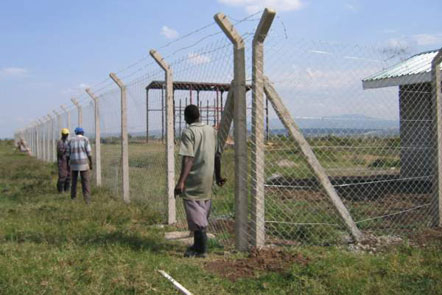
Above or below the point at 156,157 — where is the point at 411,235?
below

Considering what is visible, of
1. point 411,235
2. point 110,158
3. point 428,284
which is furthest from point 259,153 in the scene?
point 110,158

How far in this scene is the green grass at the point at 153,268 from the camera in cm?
383

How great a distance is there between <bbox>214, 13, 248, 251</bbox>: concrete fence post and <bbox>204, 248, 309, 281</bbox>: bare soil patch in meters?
0.30

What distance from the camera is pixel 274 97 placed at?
4641mm

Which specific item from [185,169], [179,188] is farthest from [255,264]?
[185,169]

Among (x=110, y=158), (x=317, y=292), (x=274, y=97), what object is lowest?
(x=317, y=292)

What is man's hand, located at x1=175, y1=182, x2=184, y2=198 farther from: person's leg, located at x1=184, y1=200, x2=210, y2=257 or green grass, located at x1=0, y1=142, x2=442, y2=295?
green grass, located at x1=0, y1=142, x2=442, y2=295

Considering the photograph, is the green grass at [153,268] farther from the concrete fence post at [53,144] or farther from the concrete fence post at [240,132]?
the concrete fence post at [53,144]

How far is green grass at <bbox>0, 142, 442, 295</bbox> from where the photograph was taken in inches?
151

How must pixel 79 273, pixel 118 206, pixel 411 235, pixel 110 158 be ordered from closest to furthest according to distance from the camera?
pixel 79 273, pixel 411 235, pixel 118 206, pixel 110 158

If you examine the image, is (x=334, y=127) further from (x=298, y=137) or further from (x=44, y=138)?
(x=44, y=138)

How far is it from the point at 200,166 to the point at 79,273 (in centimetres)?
153

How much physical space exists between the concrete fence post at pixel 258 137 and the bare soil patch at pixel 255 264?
0.74 ft

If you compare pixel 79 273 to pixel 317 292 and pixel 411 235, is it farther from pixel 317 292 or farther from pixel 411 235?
pixel 411 235
